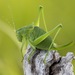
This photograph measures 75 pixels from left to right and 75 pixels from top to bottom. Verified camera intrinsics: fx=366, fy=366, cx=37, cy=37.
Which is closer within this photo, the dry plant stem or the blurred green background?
the dry plant stem

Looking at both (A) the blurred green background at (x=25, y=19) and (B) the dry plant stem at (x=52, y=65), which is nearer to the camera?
(B) the dry plant stem at (x=52, y=65)

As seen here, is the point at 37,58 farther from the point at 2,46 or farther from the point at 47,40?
the point at 2,46

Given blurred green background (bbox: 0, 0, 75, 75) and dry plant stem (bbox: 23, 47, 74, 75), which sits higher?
blurred green background (bbox: 0, 0, 75, 75)

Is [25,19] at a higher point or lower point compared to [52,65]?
higher

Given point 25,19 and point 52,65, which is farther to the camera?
point 25,19
